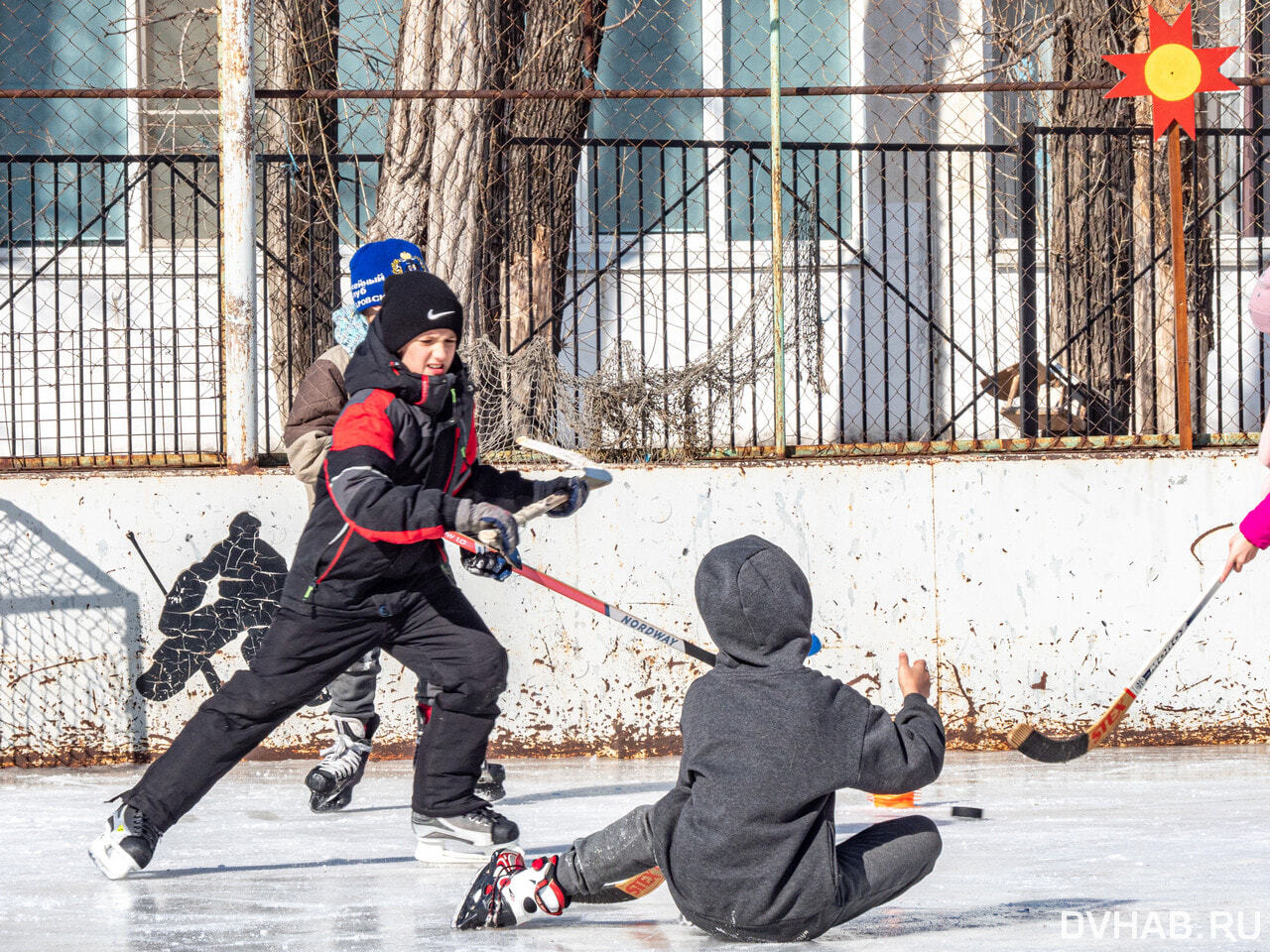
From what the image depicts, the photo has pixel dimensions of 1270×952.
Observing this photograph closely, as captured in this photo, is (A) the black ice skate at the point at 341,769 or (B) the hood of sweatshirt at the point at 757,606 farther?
(A) the black ice skate at the point at 341,769

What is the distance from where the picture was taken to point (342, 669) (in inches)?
171

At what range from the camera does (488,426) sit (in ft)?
21.6

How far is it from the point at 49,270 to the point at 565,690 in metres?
5.58

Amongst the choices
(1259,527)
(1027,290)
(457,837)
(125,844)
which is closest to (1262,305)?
(1259,527)

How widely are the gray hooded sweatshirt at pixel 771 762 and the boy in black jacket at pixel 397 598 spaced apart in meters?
0.88

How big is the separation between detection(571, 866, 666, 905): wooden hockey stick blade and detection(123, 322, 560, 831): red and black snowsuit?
93 cm

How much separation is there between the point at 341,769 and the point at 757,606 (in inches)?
91.5

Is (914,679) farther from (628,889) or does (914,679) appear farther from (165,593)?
(165,593)

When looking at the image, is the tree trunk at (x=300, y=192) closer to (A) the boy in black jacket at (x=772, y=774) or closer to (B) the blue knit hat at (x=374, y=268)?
(B) the blue knit hat at (x=374, y=268)

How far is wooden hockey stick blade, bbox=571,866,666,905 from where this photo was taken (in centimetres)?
348

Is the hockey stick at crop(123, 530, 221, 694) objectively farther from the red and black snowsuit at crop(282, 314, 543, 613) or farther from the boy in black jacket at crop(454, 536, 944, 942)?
the boy in black jacket at crop(454, 536, 944, 942)

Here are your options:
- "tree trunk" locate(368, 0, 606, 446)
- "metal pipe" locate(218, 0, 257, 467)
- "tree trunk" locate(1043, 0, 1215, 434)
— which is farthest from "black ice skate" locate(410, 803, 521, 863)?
"tree trunk" locate(1043, 0, 1215, 434)

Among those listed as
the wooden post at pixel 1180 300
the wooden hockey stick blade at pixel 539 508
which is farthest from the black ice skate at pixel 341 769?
Answer: the wooden post at pixel 1180 300

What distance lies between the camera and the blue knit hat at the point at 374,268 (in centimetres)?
481
